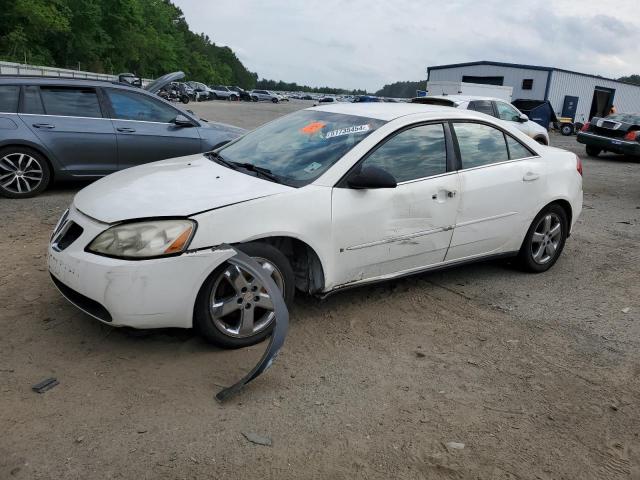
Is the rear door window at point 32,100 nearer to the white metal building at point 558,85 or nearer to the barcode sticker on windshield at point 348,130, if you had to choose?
the barcode sticker on windshield at point 348,130

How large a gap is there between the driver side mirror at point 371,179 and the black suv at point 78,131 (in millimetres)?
4746

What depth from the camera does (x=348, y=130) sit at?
13.7 ft

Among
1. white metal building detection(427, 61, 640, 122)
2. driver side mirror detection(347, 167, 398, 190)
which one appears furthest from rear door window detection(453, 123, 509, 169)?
white metal building detection(427, 61, 640, 122)

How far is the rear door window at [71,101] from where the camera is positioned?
24.0 ft

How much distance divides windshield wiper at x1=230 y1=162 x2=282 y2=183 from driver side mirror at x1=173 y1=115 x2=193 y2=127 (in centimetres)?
396

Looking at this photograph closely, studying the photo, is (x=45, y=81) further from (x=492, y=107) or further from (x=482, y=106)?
(x=492, y=107)

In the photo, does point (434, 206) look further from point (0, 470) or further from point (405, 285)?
point (0, 470)

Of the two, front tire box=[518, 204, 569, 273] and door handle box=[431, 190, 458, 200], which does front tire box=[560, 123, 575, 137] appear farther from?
door handle box=[431, 190, 458, 200]

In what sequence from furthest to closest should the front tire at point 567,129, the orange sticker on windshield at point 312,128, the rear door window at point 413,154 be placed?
the front tire at point 567,129
the orange sticker on windshield at point 312,128
the rear door window at point 413,154

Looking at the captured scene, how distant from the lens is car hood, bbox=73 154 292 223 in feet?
11.0

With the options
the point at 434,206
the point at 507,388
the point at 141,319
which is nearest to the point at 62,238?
the point at 141,319

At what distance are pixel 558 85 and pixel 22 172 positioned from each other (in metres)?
38.4

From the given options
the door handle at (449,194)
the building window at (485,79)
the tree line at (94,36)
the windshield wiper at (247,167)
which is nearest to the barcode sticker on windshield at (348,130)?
the windshield wiper at (247,167)

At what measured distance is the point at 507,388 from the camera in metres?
3.30
